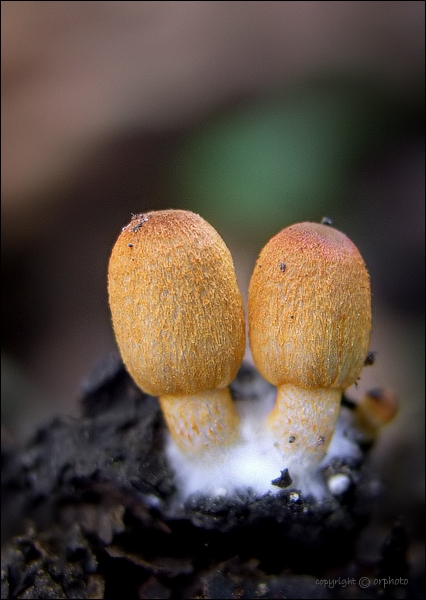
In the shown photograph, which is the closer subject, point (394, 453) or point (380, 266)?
point (394, 453)

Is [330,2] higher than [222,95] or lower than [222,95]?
higher

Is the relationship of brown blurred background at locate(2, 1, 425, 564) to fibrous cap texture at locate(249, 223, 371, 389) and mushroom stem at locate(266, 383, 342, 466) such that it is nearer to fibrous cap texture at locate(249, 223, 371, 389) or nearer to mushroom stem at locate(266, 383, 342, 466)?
mushroom stem at locate(266, 383, 342, 466)

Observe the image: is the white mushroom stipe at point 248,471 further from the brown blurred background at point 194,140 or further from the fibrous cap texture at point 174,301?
the brown blurred background at point 194,140

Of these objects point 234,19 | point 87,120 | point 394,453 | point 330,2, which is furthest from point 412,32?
point 394,453

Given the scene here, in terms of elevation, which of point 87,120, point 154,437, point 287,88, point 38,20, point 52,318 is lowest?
point 154,437

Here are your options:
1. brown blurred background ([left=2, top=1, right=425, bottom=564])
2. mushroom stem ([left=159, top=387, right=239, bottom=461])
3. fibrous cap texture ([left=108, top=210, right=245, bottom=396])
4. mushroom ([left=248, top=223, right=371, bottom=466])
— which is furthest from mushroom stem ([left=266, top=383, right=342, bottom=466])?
brown blurred background ([left=2, top=1, right=425, bottom=564])

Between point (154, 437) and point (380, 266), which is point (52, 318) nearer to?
point (154, 437)

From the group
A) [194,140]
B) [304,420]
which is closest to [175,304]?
[304,420]

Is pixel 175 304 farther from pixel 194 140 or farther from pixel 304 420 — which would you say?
pixel 194 140
